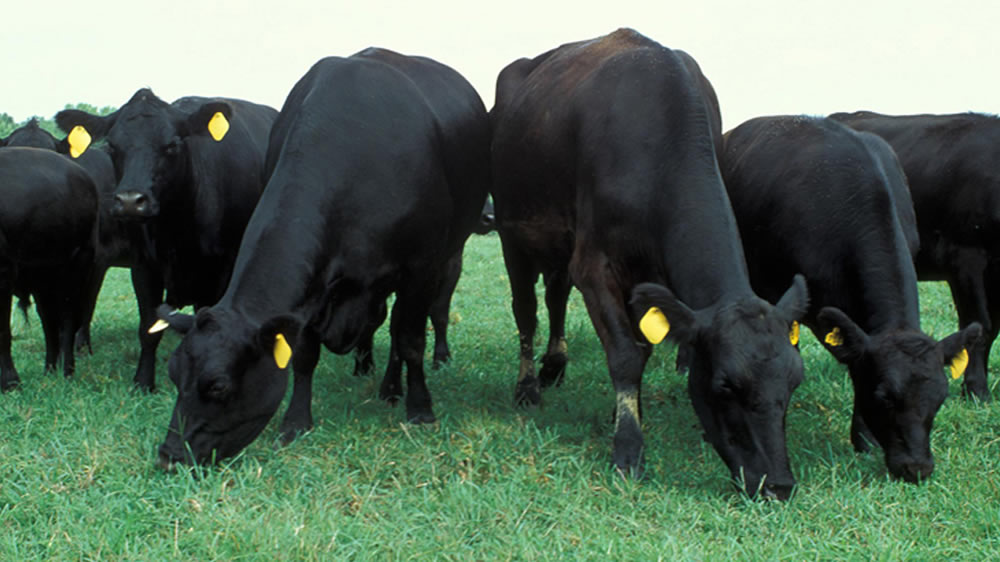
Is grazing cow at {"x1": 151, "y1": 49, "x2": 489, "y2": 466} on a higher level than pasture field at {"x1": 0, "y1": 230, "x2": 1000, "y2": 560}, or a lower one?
higher

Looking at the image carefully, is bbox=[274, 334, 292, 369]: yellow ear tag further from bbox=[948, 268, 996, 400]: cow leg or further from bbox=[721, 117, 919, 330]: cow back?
bbox=[948, 268, 996, 400]: cow leg

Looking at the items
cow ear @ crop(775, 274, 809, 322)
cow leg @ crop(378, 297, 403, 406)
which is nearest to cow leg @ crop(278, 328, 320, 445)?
cow leg @ crop(378, 297, 403, 406)

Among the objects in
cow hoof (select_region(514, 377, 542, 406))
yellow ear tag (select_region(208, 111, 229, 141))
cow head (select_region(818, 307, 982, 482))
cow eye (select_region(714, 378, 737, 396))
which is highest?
yellow ear tag (select_region(208, 111, 229, 141))

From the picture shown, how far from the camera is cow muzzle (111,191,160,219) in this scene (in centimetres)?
634

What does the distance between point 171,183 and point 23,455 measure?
8.07 ft

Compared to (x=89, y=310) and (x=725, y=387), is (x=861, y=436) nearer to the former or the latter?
(x=725, y=387)

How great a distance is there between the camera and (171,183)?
677 cm

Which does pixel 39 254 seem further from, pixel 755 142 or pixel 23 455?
pixel 755 142

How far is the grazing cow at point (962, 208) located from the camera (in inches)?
290

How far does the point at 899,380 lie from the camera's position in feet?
16.1

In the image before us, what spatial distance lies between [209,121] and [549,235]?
270 centimetres

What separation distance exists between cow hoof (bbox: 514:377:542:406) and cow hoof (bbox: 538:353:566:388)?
0.52m

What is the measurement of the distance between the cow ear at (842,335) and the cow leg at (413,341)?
2483 mm

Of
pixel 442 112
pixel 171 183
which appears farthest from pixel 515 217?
pixel 171 183
